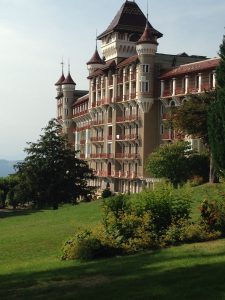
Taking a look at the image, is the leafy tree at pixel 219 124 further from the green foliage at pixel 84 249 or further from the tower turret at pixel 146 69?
the tower turret at pixel 146 69

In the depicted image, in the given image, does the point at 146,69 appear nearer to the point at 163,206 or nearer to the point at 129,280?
the point at 163,206

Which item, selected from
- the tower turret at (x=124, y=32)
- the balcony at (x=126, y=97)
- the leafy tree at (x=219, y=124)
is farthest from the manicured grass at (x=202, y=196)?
the tower turret at (x=124, y=32)

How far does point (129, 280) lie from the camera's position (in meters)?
11.6

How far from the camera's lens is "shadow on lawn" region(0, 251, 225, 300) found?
392 inches

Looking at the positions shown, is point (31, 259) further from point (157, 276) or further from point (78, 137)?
point (78, 137)

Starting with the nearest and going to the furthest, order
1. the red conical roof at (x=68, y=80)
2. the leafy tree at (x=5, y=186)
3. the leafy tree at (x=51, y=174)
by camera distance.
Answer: the leafy tree at (x=51, y=174), the leafy tree at (x=5, y=186), the red conical roof at (x=68, y=80)

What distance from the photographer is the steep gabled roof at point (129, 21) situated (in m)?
77.4

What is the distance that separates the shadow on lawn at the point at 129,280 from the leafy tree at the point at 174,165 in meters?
35.7

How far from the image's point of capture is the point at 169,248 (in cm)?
1591

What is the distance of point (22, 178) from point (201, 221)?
151ft

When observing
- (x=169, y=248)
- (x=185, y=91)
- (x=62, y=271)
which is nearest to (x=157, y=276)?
(x=62, y=271)

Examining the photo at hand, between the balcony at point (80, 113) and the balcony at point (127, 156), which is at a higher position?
the balcony at point (80, 113)

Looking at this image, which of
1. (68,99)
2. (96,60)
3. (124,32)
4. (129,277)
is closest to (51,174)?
(124,32)

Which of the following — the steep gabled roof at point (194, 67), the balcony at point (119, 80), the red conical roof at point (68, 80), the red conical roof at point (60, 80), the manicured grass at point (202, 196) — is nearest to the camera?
the manicured grass at point (202, 196)
